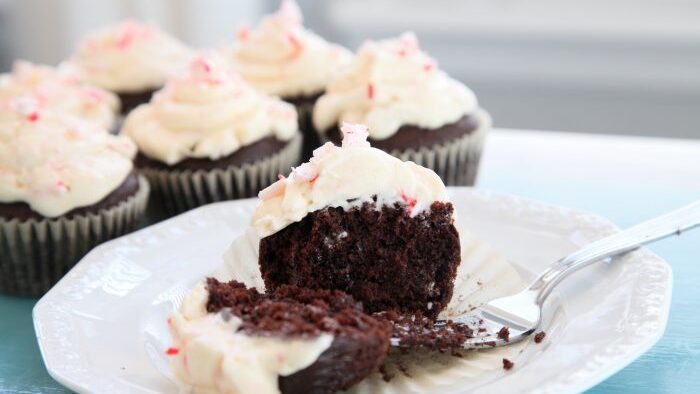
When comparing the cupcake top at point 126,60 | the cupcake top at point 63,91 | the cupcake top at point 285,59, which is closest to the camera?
the cupcake top at point 63,91

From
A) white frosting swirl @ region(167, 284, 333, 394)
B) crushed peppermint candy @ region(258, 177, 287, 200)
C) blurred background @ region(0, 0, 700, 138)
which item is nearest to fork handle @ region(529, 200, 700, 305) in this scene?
crushed peppermint candy @ region(258, 177, 287, 200)

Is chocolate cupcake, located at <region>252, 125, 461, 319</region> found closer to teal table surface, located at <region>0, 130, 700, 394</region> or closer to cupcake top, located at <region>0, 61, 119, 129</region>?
teal table surface, located at <region>0, 130, 700, 394</region>

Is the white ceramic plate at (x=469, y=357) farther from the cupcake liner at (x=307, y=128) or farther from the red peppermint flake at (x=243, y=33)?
the red peppermint flake at (x=243, y=33)

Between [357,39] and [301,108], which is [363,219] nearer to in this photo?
[301,108]

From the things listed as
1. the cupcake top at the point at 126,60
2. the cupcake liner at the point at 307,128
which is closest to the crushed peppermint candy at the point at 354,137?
the cupcake liner at the point at 307,128

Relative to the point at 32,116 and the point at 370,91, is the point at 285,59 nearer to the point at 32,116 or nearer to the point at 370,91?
the point at 370,91

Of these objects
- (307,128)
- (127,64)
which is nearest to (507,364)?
(307,128)
